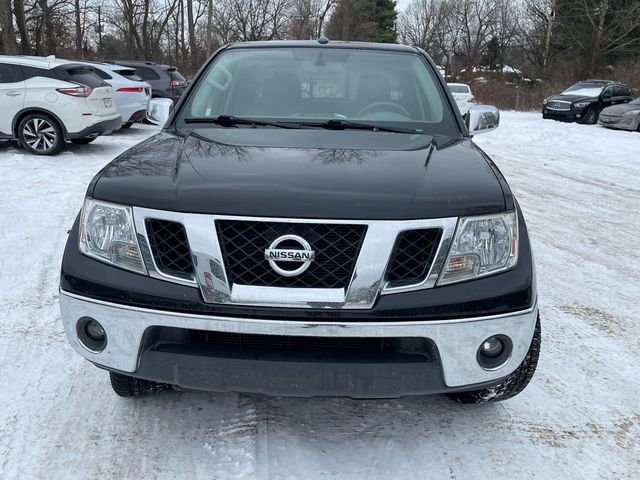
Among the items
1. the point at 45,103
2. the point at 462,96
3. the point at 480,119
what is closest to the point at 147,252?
the point at 480,119

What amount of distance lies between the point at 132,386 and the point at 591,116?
69.8 feet

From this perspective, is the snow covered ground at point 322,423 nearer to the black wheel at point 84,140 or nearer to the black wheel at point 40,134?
the black wheel at point 40,134

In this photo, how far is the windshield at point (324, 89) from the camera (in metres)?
3.36

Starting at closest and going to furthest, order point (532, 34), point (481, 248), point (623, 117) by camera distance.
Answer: point (481, 248)
point (623, 117)
point (532, 34)

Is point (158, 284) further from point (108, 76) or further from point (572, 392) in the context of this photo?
point (108, 76)

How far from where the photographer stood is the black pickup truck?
2.08 metres

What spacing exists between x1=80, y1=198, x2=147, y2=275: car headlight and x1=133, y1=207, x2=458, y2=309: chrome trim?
176mm

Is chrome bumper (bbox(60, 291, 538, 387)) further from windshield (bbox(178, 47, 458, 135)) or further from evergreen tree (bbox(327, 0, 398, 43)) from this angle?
evergreen tree (bbox(327, 0, 398, 43))

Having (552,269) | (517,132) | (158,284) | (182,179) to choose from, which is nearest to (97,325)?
(158,284)

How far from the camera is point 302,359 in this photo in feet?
6.93

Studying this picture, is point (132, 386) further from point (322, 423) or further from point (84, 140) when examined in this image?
point (84, 140)

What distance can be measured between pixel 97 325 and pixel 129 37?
4026 cm

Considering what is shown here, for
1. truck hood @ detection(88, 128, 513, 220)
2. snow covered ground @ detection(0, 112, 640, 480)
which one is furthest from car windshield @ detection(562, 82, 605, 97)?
truck hood @ detection(88, 128, 513, 220)

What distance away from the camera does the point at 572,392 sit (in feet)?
9.75
